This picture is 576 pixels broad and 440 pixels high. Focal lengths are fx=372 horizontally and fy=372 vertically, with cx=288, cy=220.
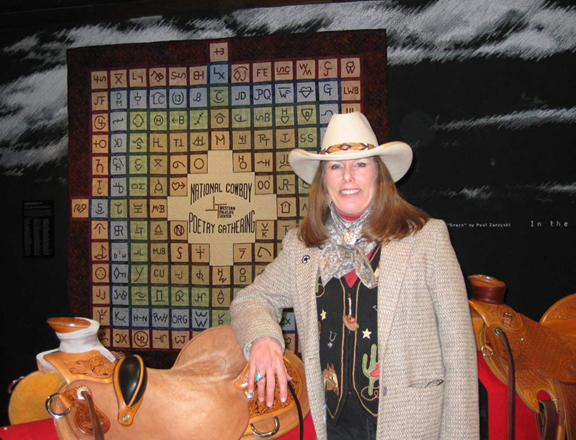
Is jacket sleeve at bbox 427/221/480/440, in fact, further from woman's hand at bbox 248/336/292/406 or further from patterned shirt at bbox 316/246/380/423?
woman's hand at bbox 248/336/292/406

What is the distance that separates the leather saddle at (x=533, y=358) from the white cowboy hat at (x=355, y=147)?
690mm

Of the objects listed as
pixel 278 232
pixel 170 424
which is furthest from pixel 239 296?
pixel 278 232

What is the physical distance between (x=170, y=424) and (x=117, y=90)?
7.97 feet

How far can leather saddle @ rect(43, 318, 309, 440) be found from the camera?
3.39 feet

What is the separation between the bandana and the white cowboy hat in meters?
0.19

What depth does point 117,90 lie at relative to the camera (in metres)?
2.72

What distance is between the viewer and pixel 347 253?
1095mm

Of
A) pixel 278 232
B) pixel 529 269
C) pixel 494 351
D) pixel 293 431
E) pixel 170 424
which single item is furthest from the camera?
pixel 278 232

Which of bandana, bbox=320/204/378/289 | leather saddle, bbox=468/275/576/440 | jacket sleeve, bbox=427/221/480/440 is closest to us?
jacket sleeve, bbox=427/221/480/440

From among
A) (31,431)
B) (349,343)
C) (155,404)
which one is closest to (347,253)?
(349,343)

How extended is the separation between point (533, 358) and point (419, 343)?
0.78 metres

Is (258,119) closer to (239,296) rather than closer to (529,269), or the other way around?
(239,296)

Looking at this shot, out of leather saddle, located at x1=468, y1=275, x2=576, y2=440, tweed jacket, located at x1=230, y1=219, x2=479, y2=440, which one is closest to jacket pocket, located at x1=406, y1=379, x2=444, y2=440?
tweed jacket, located at x1=230, y1=219, x2=479, y2=440

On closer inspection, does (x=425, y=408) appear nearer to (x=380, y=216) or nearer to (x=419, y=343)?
(x=419, y=343)
